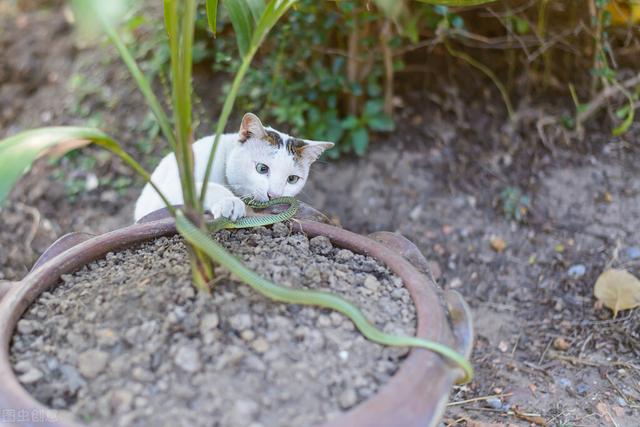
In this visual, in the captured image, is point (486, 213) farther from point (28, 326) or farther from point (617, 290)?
point (28, 326)

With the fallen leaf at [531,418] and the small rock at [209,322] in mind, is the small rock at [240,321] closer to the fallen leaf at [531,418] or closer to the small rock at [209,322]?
the small rock at [209,322]

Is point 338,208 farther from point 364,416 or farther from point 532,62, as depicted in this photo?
point 364,416

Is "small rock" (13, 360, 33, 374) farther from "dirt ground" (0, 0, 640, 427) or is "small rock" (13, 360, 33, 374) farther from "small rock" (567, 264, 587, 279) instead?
"small rock" (567, 264, 587, 279)

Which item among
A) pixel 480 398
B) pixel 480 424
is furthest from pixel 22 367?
pixel 480 398

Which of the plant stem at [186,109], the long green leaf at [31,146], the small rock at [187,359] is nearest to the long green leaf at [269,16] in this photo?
the plant stem at [186,109]

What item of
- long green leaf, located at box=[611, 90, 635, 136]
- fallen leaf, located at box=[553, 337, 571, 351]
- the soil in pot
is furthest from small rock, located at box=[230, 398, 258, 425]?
long green leaf, located at box=[611, 90, 635, 136]

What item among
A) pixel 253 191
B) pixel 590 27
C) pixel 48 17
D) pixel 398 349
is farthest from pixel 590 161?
pixel 48 17
